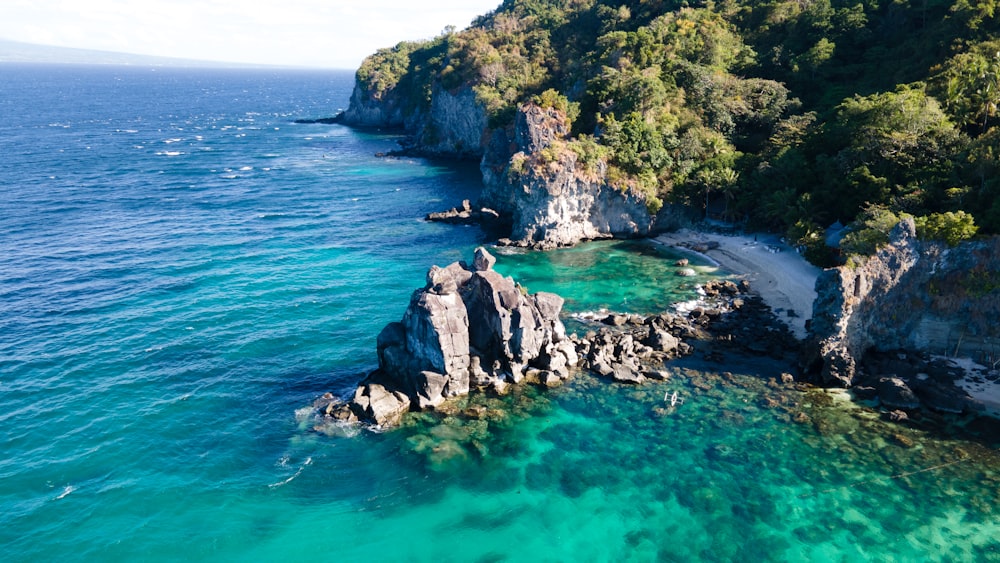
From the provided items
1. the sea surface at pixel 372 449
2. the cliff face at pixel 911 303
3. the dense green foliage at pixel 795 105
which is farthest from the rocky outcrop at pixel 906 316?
the sea surface at pixel 372 449

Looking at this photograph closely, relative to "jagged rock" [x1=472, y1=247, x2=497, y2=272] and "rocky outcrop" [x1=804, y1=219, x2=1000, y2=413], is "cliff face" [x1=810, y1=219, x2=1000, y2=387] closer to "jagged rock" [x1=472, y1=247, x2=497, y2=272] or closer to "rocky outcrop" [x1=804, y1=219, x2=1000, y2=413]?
"rocky outcrop" [x1=804, y1=219, x2=1000, y2=413]

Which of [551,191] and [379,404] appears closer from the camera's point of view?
[379,404]

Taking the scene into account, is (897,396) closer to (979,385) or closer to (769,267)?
(979,385)

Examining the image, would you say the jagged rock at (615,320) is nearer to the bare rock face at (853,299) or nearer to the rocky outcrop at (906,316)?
the rocky outcrop at (906,316)

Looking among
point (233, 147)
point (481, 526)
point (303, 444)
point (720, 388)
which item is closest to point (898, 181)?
point (720, 388)

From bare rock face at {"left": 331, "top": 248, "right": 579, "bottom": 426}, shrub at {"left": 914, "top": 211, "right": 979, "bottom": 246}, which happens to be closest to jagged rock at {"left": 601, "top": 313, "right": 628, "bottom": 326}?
bare rock face at {"left": 331, "top": 248, "right": 579, "bottom": 426}

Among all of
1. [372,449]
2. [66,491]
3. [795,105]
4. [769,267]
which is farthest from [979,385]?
[66,491]

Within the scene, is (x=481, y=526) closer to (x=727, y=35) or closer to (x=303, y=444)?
(x=303, y=444)
